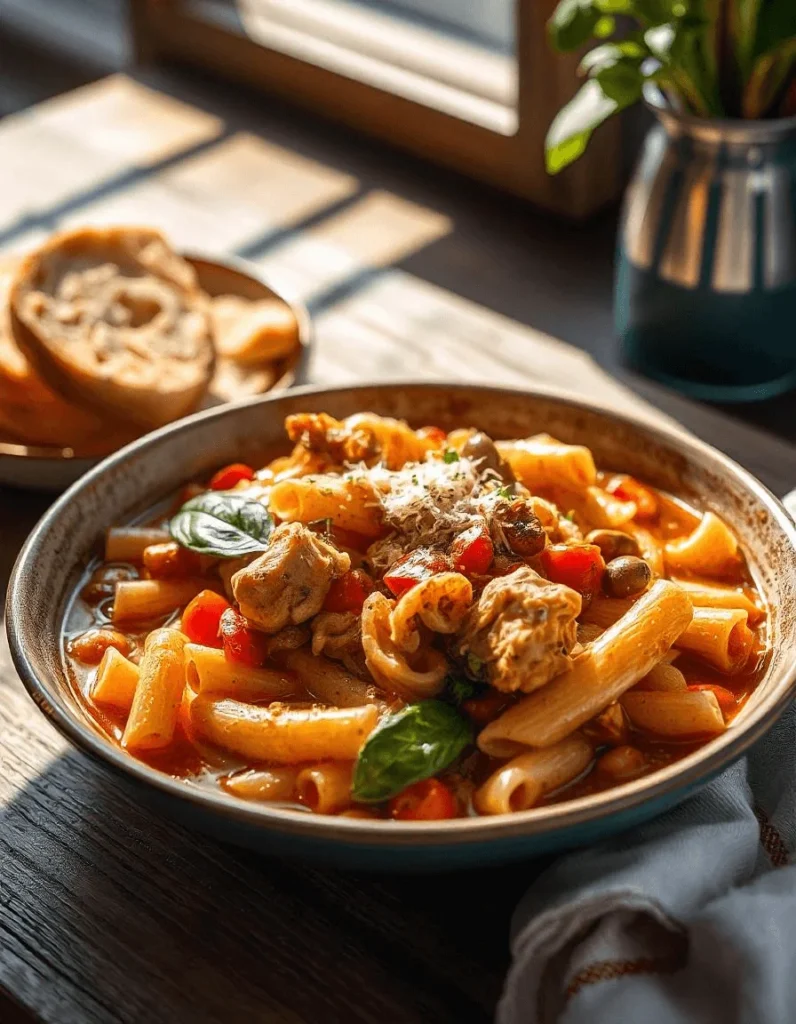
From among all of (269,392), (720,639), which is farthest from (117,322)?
(720,639)

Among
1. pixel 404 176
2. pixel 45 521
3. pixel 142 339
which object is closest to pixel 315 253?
pixel 404 176

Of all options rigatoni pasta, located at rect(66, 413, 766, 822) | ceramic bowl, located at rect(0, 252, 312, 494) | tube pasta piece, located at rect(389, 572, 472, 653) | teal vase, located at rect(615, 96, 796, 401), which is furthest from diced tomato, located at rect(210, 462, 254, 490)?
teal vase, located at rect(615, 96, 796, 401)

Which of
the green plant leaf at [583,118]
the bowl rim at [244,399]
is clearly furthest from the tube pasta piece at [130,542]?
Answer: the green plant leaf at [583,118]

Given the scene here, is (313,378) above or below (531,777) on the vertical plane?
below

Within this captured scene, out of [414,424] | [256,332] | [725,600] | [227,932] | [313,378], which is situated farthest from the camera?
[313,378]

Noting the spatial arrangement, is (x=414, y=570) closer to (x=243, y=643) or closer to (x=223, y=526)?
(x=243, y=643)

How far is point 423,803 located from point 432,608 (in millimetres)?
325

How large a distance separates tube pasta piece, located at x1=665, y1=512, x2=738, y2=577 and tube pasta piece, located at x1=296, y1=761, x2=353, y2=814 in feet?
2.88

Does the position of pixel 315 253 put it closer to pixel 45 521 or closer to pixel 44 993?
pixel 45 521

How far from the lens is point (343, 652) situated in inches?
90.0

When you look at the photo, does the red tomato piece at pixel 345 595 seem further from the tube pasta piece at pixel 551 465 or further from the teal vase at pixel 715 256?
the teal vase at pixel 715 256

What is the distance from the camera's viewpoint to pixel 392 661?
7.09 feet

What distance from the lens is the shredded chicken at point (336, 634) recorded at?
2.28 meters

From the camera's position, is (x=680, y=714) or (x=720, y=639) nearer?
(x=680, y=714)
